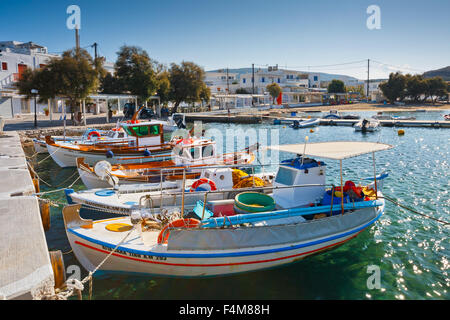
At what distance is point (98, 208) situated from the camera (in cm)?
1152

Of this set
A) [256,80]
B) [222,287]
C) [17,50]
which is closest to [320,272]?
[222,287]

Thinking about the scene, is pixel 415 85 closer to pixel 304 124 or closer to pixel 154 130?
pixel 304 124

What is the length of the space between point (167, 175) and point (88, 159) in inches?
359

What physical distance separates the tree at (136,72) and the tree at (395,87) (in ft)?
245

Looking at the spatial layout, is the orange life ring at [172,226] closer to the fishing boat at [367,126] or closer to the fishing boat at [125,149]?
the fishing boat at [125,149]

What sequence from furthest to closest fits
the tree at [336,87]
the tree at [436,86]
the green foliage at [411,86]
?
the tree at [336,87]
the tree at [436,86]
the green foliage at [411,86]

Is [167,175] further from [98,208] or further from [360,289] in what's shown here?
[360,289]

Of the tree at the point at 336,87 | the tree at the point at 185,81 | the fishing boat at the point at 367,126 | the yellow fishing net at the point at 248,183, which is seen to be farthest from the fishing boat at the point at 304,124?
the tree at the point at 336,87

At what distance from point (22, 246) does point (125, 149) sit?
586 inches

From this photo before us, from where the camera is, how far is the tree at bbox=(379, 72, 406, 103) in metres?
93.9

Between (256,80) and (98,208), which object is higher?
(256,80)

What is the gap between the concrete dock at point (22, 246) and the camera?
548 centimetres

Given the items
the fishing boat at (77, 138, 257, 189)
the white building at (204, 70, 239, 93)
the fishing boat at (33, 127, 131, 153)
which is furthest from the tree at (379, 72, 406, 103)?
the fishing boat at (33, 127, 131, 153)
